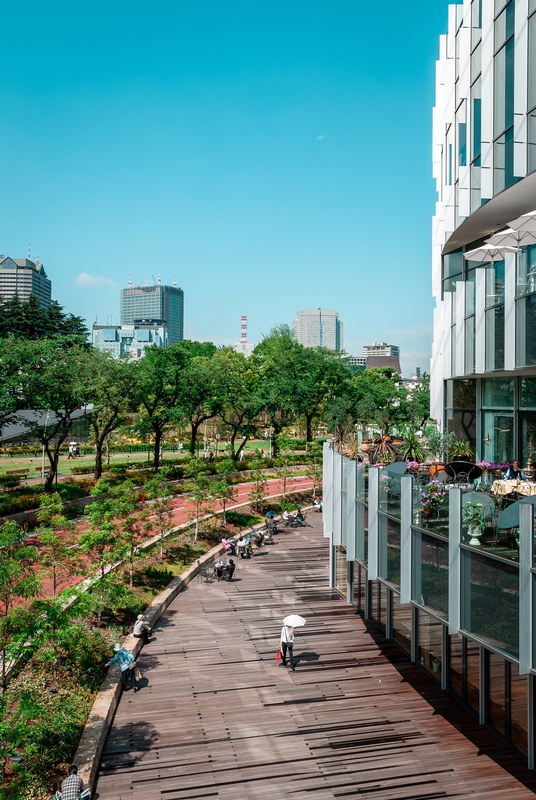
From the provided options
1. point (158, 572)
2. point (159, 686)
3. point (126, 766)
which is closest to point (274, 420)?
point (158, 572)

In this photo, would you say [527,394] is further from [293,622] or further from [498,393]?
[293,622]

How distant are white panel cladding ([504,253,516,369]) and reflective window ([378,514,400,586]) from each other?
623cm

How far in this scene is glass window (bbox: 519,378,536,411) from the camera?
67.5 feet

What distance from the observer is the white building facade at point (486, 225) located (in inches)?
665

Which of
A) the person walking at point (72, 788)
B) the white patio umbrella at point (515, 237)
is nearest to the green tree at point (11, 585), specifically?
the person walking at point (72, 788)

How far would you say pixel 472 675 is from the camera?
49.1ft

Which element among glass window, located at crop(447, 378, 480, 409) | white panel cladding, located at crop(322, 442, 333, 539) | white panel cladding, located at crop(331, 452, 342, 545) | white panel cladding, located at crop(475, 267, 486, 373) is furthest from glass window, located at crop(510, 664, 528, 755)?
glass window, located at crop(447, 378, 480, 409)

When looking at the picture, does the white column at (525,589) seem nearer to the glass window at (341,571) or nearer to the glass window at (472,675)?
the glass window at (472,675)

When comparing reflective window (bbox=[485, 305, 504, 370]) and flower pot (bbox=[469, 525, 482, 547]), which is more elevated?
reflective window (bbox=[485, 305, 504, 370])

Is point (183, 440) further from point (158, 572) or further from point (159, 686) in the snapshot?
point (159, 686)

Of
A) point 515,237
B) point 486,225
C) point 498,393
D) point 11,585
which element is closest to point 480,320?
point 498,393

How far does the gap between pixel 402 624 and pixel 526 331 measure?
9.76 metres

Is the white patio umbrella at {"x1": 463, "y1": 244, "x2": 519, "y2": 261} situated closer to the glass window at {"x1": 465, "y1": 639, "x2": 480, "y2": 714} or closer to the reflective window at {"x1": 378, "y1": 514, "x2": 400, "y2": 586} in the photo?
the reflective window at {"x1": 378, "y1": 514, "x2": 400, "y2": 586}

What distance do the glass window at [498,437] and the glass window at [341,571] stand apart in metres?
7.30
